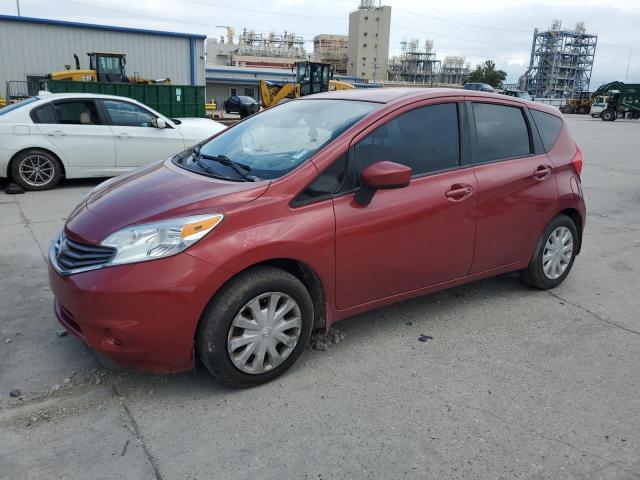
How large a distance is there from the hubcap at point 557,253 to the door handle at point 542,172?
1.68 feet

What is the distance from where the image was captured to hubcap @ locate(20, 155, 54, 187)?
27.5 feet

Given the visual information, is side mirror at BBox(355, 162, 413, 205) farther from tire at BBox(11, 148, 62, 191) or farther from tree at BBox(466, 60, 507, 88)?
tree at BBox(466, 60, 507, 88)

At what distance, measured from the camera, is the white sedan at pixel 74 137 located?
325 inches

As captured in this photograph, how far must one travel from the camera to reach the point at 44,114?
8391mm

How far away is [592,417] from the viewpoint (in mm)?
2951

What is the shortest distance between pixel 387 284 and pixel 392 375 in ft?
1.93

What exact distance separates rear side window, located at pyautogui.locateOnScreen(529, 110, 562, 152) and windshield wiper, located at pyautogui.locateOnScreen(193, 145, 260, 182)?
8.55ft

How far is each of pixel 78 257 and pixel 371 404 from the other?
5.92ft

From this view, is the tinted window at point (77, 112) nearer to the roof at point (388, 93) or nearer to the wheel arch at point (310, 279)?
the roof at point (388, 93)

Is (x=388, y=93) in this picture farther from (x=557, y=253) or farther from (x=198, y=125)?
(x=198, y=125)

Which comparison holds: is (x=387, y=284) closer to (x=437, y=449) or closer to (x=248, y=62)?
(x=437, y=449)

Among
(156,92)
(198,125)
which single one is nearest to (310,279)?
(198,125)

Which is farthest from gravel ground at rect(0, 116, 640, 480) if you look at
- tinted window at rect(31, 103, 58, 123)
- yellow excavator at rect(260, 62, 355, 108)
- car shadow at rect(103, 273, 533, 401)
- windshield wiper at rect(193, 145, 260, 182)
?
yellow excavator at rect(260, 62, 355, 108)

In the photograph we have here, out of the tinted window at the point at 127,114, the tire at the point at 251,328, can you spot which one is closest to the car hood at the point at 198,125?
the tinted window at the point at 127,114
